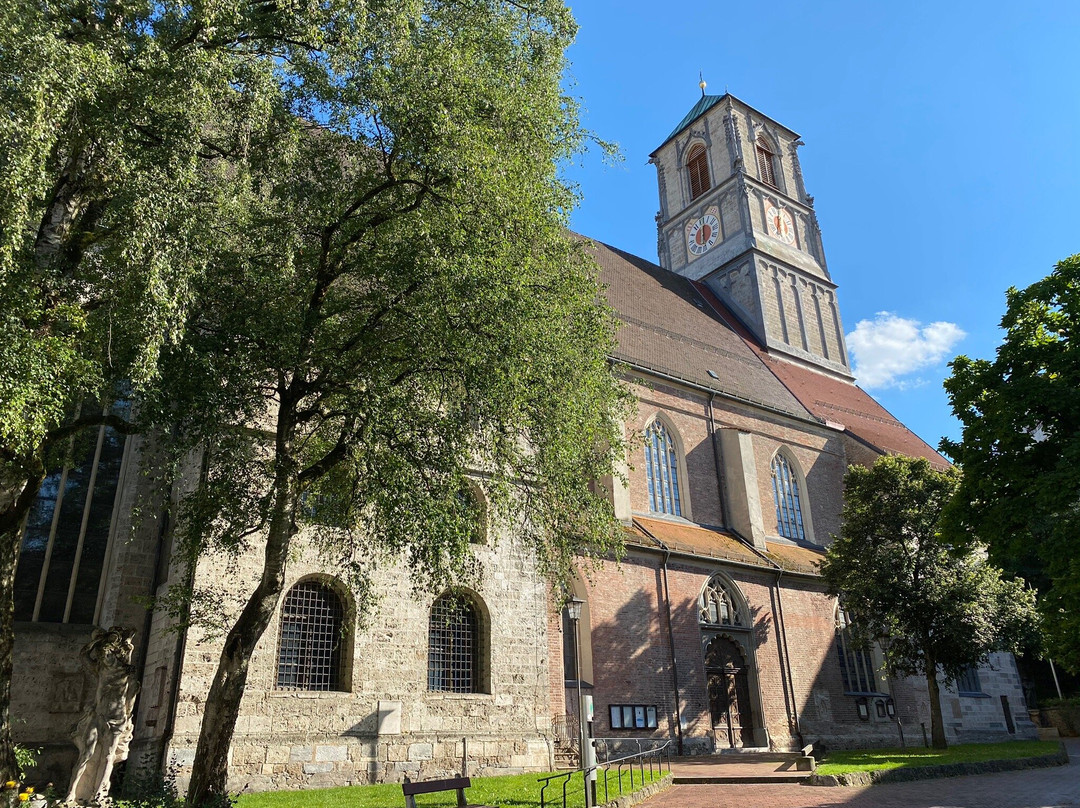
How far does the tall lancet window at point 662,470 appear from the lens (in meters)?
23.6

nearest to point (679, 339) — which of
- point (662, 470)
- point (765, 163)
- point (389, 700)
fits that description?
point (662, 470)

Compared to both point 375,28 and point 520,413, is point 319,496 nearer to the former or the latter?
point 520,413

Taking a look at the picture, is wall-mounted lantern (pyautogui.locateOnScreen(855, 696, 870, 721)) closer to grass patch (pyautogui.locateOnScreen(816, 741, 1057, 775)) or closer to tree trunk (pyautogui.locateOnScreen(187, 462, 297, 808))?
grass patch (pyautogui.locateOnScreen(816, 741, 1057, 775))

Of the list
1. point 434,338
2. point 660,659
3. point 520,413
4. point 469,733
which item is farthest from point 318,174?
point 660,659

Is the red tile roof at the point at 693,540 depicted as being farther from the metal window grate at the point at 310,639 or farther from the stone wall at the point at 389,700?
the metal window grate at the point at 310,639

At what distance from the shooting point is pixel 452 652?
48.8ft

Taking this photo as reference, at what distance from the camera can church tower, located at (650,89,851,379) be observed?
119 ft

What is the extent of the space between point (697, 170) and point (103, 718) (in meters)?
39.1

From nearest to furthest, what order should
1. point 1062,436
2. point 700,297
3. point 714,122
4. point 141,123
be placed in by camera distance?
point 141,123 < point 1062,436 < point 700,297 < point 714,122

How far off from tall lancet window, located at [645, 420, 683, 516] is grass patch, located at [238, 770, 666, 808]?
36.8 ft

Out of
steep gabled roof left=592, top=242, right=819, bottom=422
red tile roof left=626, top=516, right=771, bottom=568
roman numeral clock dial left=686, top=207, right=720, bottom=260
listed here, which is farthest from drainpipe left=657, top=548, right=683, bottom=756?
roman numeral clock dial left=686, top=207, right=720, bottom=260

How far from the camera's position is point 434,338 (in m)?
9.38

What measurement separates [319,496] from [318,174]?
4.61 metres

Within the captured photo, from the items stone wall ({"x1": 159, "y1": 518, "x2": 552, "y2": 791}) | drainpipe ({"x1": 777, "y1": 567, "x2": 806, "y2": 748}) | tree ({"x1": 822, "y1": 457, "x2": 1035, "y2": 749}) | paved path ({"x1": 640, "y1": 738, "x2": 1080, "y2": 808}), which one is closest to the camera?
paved path ({"x1": 640, "y1": 738, "x2": 1080, "y2": 808})
